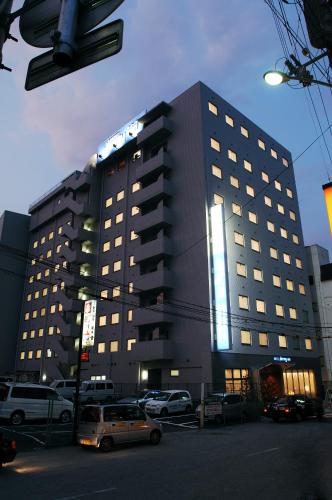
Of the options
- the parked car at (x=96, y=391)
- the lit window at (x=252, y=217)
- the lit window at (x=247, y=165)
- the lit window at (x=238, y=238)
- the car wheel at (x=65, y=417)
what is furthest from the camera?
the lit window at (x=247, y=165)

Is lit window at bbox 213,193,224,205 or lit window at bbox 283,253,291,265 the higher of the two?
lit window at bbox 213,193,224,205

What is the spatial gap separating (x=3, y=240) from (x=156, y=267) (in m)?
35.3

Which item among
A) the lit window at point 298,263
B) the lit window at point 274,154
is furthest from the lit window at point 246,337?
the lit window at point 274,154

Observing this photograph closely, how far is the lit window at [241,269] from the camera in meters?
40.9

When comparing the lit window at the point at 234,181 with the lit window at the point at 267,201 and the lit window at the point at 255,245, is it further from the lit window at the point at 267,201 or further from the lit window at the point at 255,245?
the lit window at the point at 255,245

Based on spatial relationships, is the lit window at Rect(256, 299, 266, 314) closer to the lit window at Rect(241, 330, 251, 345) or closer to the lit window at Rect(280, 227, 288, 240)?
the lit window at Rect(241, 330, 251, 345)

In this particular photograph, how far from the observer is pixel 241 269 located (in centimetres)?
4150

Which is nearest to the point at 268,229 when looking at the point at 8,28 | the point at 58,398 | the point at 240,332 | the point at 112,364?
the point at 240,332

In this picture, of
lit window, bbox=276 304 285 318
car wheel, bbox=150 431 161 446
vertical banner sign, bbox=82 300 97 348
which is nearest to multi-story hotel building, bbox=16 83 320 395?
lit window, bbox=276 304 285 318

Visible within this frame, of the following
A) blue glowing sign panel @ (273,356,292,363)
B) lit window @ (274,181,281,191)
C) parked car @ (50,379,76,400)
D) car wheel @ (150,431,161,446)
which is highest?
lit window @ (274,181,281,191)

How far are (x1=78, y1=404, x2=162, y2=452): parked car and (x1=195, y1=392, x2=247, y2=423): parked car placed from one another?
859 cm

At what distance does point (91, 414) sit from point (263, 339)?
28.8m

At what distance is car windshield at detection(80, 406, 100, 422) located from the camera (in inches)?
615

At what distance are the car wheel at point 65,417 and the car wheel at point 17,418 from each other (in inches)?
96.7
